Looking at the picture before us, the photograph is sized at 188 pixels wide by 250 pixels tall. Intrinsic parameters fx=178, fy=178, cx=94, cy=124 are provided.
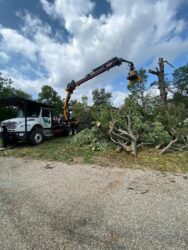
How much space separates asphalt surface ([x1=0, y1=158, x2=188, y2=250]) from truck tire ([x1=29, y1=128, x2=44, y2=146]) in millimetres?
→ 4212

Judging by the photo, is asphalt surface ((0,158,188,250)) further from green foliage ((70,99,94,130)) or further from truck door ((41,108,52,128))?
green foliage ((70,99,94,130))

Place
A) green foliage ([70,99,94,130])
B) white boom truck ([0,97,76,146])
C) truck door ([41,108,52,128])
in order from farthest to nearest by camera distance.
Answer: green foliage ([70,99,94,130]) < truck door ([41,108,52,128]) < white boom truck ([0,97,76,146])

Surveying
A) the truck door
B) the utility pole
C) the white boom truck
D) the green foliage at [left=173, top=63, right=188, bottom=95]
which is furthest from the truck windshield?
the green foliage at [left=173, top=63, right=188, bottom=95]

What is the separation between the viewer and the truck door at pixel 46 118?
10369mm

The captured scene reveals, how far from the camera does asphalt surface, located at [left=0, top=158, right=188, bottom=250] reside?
2330 mm

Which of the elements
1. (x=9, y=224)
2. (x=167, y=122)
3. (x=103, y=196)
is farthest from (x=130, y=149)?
(x=9, y=224)

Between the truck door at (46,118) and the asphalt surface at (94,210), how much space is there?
558 cm

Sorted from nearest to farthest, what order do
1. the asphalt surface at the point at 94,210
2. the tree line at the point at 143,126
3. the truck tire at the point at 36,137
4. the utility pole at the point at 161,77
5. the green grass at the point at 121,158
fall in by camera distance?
1. the asphalt surface at the point at 94,210
2. the green grass at the point at 121,158
3. the tree line at the point at 143,126
4. the truck tire at the point at 36,137
5. the utility pole at the point at 161,77

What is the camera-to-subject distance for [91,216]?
9.50ft

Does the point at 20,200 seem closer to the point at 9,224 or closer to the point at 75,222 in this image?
the point at 9,224

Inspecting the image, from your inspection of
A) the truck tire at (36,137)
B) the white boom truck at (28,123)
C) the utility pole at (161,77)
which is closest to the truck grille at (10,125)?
the white boom truck at (28,123)

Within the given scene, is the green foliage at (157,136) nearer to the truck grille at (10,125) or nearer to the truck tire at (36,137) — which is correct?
the truck tire at (36,137)

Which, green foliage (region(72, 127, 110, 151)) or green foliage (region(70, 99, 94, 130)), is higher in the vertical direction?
green foliage (region(70, 99, 94, 130))

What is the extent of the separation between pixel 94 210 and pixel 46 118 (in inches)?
325
